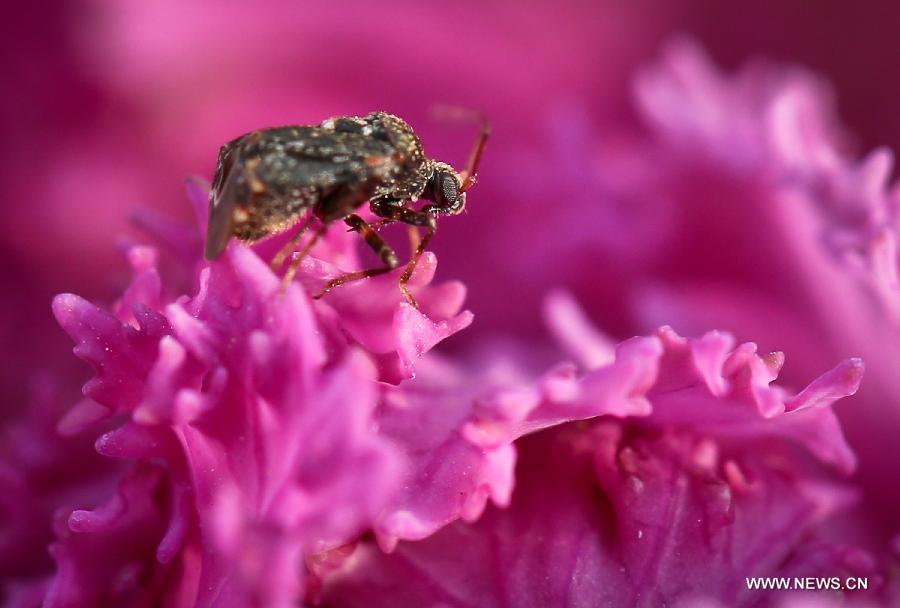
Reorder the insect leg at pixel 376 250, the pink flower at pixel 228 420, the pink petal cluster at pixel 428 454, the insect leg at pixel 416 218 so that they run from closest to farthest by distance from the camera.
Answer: the pink flower at pixel 228 420, the pink petal cluster at pixel 428 454, the insect leg at pixel 376 250, the insect leg at pixel 416 218

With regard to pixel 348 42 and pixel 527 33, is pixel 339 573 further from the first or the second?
pixel 527 33

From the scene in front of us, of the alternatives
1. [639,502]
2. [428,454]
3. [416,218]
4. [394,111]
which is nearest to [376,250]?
[416,218]

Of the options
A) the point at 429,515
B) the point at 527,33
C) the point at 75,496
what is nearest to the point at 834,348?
the point at 429,515

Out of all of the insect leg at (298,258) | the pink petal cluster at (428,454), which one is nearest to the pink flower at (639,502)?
the pink petal cluster at (428,454)

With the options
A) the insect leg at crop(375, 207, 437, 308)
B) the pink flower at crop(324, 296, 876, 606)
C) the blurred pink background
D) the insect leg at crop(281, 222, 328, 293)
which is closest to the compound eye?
the insect leg at crop(375, 207, 437, 308)

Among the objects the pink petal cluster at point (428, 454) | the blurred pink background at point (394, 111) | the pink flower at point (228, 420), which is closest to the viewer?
the pink flower at point (228, 420)

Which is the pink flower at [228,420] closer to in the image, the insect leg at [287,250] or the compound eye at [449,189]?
the insect leg at [287,250]
